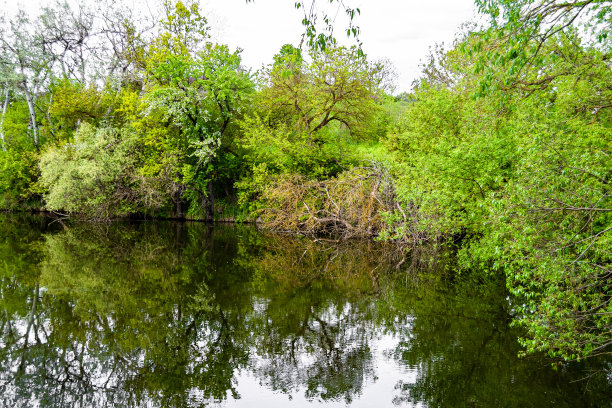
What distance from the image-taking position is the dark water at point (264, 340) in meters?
5.48

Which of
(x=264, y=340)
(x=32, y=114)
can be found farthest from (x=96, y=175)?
(x=264, y=340)

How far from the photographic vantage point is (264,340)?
23.6 ft

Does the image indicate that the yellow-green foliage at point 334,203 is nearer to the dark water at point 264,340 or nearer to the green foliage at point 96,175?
the dark water at point 264,340

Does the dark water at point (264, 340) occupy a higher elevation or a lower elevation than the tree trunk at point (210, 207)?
lower

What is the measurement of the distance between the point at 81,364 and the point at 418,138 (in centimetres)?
1808

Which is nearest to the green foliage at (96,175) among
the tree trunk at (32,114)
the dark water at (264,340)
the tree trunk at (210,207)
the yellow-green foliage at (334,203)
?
the tree trunk at (210,207)

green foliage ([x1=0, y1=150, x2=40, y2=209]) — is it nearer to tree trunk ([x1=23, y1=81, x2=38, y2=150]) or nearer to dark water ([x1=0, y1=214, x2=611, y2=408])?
tree trunk ([x1=23, y1=81, x2=38, y2=150])

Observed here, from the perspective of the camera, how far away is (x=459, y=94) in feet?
62.3

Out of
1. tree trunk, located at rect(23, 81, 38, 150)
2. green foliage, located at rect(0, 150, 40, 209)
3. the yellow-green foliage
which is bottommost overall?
the yellow-green foliage

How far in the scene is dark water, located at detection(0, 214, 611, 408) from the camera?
5.48 metres

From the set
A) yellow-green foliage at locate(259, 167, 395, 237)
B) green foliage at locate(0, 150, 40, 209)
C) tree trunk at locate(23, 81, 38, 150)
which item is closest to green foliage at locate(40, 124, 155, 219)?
green foliage at locate(0, 150, 40, 209)

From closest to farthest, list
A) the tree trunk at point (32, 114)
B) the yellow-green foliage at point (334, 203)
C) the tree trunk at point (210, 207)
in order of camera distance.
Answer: the yellow-green foliage at point (334, 203)
the tree trunk at point (210, 207)
the tree trunk at point (32, 114)

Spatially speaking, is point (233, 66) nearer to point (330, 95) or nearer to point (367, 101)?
point (330, 95)

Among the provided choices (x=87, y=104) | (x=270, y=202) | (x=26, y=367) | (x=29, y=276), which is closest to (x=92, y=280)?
(x=29, y=276)
